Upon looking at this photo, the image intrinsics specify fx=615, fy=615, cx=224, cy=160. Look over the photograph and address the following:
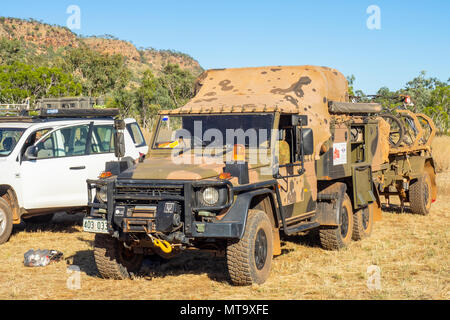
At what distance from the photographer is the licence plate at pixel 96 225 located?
6738mm

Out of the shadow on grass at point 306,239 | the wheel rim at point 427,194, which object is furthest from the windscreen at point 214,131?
the wheel rim at point 427,194

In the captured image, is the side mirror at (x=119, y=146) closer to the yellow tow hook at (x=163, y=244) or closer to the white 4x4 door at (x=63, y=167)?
the yellow tow hook at (x=163, y=244)

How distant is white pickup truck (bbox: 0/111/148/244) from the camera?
32.6 feet

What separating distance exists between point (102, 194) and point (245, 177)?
5.41ft

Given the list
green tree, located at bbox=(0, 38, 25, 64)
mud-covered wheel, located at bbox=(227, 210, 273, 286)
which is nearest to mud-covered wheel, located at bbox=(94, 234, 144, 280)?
mud-covered wheel, located at bbox=(227, 210, 273, 286)

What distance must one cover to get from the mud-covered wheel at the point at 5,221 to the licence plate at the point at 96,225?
138 inches

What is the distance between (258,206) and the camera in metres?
7.17

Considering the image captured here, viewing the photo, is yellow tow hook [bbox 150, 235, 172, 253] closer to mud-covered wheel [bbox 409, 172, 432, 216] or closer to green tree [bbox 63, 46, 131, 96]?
mud-covered wheel [bbox 409, 172, 432, 216]

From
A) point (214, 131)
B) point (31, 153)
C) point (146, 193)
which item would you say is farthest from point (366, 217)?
point (31, 153)

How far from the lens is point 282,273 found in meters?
7.64

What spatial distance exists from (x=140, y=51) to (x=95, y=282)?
11688 cm

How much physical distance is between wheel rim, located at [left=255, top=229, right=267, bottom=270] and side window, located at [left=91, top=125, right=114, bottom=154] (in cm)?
486

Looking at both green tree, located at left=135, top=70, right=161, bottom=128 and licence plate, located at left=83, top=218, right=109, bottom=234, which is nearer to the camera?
licence plate, located at left=83, top=218, right=109, bottom=234
